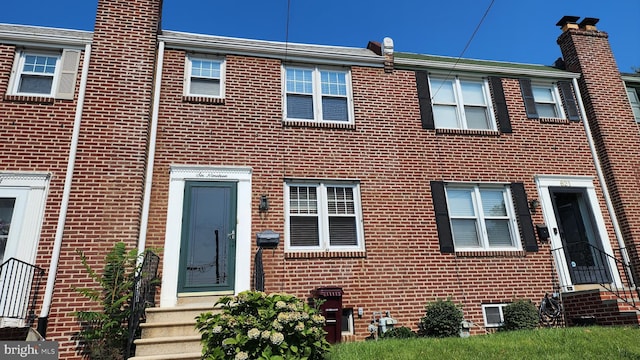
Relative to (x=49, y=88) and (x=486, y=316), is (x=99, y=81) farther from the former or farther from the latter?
(x=486, y=316)

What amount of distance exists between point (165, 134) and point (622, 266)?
10172mm

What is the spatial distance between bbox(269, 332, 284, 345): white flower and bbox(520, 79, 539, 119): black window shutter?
854 cm

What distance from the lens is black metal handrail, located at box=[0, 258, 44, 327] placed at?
618cm

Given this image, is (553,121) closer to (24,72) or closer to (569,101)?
(569,101)

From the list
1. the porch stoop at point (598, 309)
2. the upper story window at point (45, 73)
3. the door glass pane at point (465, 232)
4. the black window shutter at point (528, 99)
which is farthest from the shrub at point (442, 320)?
the upper story window at point (45, 73)

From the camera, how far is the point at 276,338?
4.09 m

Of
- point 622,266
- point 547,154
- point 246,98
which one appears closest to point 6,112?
point 246,98

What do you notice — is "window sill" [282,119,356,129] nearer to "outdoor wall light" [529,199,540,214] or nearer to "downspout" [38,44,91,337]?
"downspout" [38,44,91,337]

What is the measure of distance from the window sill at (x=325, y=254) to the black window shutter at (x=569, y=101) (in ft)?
21.9

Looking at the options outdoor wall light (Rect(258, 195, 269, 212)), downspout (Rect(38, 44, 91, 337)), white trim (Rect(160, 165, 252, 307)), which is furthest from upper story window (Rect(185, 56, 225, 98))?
outdoor wall light (Rect(258, 195, 269, 212))

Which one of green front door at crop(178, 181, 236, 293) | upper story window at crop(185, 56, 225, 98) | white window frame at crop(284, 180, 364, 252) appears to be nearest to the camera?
green front door at crop(178, 181, 236, 293)

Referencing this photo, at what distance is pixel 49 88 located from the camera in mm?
7785

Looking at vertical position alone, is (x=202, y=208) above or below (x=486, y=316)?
above

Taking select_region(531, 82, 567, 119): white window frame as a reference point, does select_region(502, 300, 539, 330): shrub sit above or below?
below
